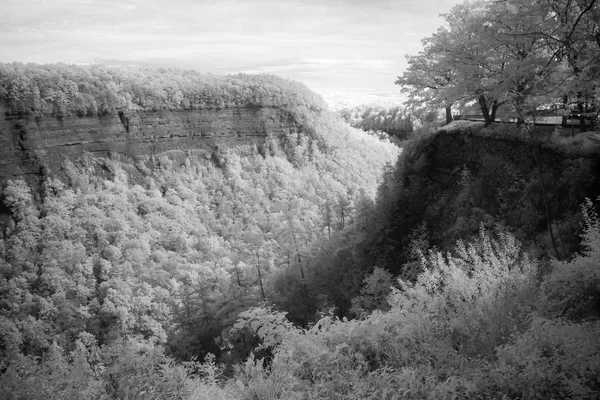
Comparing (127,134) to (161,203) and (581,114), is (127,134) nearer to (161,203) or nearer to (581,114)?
(161,203)

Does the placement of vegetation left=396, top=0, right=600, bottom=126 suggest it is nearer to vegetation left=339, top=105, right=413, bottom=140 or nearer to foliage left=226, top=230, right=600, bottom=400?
foliage left=226, top=230, right=600, bottom=400

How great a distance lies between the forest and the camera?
23.0 ft

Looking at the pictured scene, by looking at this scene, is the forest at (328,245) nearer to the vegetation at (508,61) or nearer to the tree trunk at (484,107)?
the vegetation at (508,61)


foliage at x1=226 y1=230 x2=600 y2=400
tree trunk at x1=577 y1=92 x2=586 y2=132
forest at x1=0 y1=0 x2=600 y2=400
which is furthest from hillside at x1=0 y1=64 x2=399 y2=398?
tree trunk at x1=577 y1=92 x2=586 y2=132

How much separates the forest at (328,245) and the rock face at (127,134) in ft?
4.18

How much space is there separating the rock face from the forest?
1.27 meters

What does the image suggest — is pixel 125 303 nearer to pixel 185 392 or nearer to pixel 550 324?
pixel 185 392

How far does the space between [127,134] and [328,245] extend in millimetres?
35804

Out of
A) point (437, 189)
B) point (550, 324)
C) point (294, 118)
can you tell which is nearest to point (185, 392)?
point (550, 324)

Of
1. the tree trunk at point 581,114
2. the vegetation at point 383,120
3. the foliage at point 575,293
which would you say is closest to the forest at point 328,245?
the foliage at point 575,293

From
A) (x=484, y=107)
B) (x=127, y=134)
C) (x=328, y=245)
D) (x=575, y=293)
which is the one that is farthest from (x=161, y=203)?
(x=575, y=293)

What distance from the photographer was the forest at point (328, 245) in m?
7.02

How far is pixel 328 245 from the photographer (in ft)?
99.8

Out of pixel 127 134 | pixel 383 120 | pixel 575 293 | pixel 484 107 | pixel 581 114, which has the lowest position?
pixel 575 293
